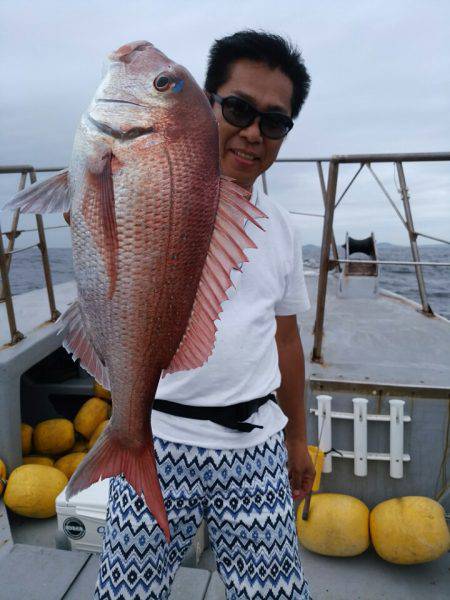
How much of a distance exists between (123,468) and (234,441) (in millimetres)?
425

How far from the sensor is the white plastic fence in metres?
3.13

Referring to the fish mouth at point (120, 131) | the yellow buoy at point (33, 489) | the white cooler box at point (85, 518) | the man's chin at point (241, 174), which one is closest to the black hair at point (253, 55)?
the man's chin at point (241, 174)

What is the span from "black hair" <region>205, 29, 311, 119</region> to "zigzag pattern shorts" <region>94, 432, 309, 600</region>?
1.26 m

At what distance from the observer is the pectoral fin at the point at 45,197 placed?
112cm

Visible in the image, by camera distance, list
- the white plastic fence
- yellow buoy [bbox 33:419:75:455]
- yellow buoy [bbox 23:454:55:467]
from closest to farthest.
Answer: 1. the white plastic fence
2. yellow buoy [bbox 23:454:55:467]
3. yellow buoy [bbox 33:419:75:455]

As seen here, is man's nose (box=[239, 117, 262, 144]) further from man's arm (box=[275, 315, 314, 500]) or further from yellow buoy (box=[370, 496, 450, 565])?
yellow buoy (box=[370, 496, 450, 565])

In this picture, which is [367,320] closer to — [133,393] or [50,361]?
[50,361]

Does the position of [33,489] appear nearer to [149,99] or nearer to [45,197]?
[45,197]

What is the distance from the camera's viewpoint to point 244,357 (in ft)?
5.23

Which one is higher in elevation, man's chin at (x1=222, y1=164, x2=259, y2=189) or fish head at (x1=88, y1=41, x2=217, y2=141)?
fish head at (x1=88, y1=41, x2=217, y2=141)

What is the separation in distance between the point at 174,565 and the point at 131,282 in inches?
41.2

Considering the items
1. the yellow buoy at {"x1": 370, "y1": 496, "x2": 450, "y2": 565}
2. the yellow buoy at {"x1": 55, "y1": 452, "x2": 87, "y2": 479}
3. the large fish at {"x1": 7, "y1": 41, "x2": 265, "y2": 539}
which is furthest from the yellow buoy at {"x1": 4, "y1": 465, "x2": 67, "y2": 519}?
the large fish at {"x1": 7, "y1": 41, "x2": 265, "y2": 539}

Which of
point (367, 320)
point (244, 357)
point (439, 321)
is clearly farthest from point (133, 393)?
point (439, 321)

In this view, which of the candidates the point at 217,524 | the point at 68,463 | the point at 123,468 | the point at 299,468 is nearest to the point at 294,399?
the point at 299,468
